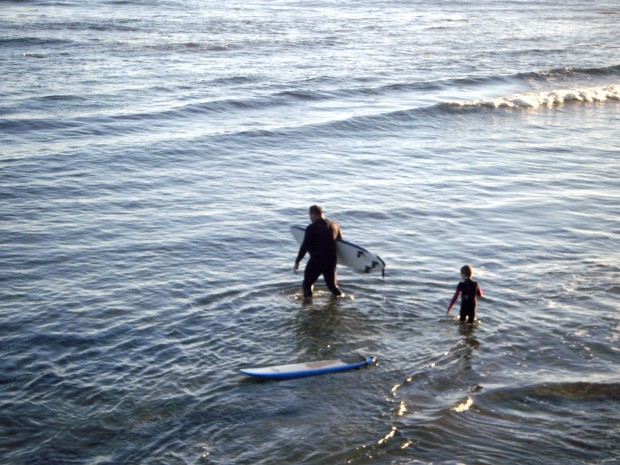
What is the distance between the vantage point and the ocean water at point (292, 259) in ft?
33.1

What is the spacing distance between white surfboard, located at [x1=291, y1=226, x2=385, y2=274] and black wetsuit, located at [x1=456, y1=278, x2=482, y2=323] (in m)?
1.73

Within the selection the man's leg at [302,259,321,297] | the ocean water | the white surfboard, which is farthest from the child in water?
the man's leg at [302,259,321,297]

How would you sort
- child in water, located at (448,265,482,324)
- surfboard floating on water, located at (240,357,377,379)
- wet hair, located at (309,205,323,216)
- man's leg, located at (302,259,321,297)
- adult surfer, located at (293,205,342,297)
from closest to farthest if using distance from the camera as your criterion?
1. surfboard floating on water, located at (240,357,377,379)
2. child in water, located at (448,265,482,324)
3. wet hair, located at (309,205,323,216)
4. adult surfer, located at (293,205,342,297)
5. man's leg, located at (302,259,321,297)

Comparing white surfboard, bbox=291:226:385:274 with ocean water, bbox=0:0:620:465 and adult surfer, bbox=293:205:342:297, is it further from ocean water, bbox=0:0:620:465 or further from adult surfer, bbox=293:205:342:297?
ocean water, bbox=0:0:620:465

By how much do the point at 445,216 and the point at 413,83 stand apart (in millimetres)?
18074

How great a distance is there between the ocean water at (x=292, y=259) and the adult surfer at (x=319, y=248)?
1.82 feet

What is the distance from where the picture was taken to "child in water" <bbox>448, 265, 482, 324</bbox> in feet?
41.3

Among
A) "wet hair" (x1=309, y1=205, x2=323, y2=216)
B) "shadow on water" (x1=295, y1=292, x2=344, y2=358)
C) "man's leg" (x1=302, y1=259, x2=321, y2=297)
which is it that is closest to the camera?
"shadow on water" (x1=295, y1=292, x2=344, y2=358)

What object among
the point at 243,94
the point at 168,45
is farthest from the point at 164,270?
the point at 168,45

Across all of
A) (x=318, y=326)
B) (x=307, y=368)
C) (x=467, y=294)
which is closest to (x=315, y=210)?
(x=318, y=326)

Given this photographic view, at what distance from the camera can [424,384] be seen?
11.1 meters

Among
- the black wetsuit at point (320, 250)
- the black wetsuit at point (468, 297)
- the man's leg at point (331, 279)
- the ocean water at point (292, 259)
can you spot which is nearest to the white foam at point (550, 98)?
the ocean water at point (292, 259)

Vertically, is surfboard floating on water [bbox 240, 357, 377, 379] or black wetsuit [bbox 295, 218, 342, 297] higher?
black wetsuit [bbox 295, 218, 342, 297]

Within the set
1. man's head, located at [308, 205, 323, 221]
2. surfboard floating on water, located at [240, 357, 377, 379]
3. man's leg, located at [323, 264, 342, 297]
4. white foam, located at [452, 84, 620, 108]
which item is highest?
white foam, located at [452, 84, 620, 108]
